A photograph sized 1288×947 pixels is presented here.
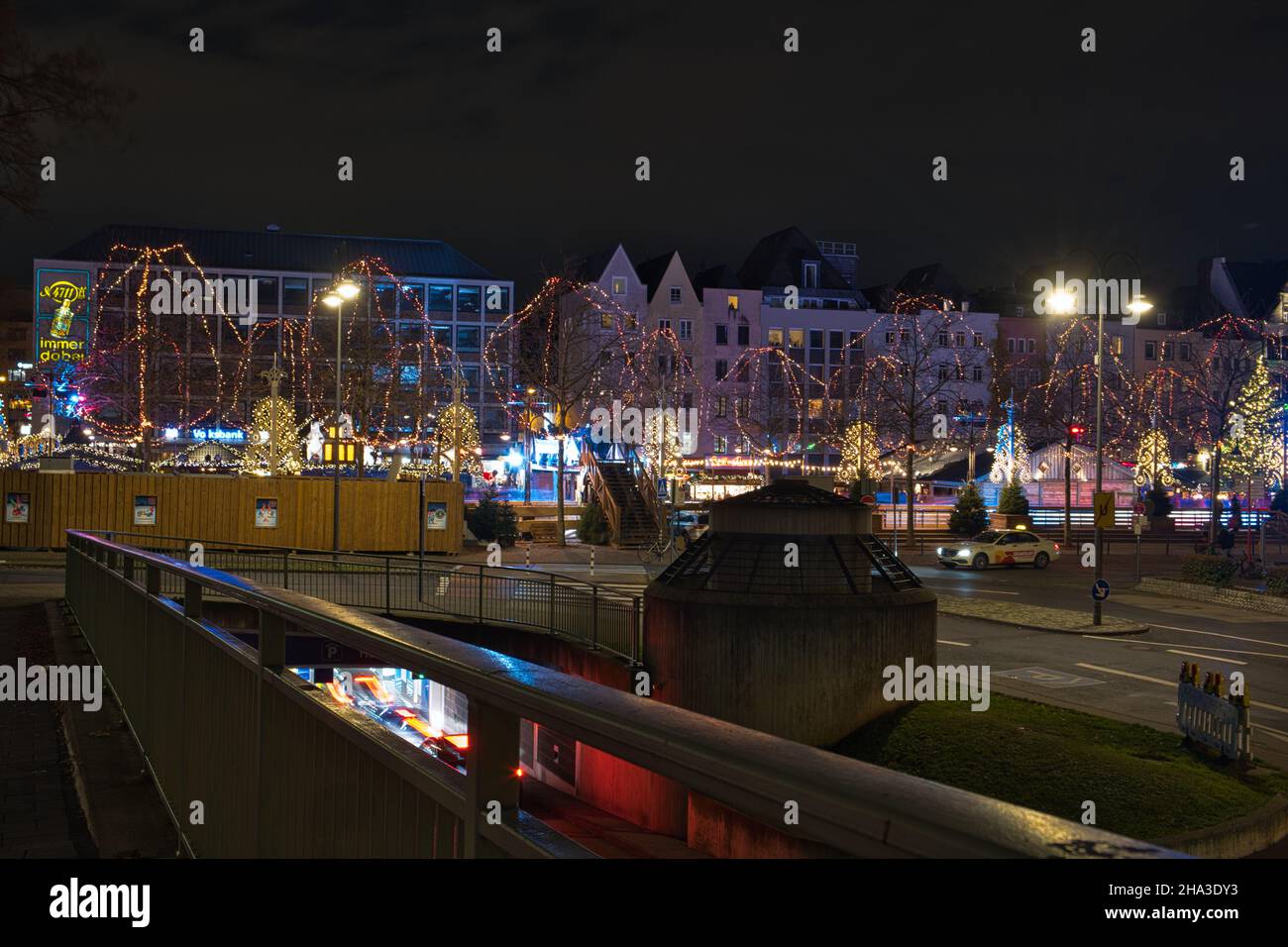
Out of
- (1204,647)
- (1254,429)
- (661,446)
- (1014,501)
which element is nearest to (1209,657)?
(1204,647)

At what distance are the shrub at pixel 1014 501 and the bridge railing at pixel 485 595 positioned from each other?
35.0 metres

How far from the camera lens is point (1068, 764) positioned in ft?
39.5

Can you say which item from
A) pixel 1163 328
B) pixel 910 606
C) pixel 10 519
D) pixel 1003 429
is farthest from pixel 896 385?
pixel 910 606

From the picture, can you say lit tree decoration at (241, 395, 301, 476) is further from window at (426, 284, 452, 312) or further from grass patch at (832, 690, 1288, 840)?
window at (426, 284, 452, 312)

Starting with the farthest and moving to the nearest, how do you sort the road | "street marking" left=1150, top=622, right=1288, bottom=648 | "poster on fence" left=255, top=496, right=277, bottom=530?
"poster on fence" left=255, top=496, right=277, bottom=530
"street marking" left=1150, top=622, right=1288, bottom=648
the road

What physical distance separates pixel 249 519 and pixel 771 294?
5423 centimetres

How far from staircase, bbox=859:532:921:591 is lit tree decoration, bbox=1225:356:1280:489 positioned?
46.2 m

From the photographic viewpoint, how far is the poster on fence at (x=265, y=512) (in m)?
36.4

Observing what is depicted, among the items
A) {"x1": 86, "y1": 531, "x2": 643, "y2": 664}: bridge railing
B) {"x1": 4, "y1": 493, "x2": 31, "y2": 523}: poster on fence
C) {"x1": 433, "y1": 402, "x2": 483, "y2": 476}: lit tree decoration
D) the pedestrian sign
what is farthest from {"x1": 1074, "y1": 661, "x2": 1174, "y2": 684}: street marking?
{"x1": 433, "y1": 402, "x2": 483, "y2": 476}: lit tree decoration

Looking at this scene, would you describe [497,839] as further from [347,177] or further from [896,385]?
[896,385]

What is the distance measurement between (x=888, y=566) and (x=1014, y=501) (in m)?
41.0

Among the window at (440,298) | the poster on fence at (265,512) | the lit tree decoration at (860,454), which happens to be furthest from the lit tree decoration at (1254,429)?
the window at (440,298)

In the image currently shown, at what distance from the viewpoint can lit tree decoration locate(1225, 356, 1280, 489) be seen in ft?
184

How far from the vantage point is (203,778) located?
579 cm
